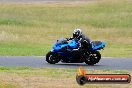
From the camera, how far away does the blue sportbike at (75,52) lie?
22.1 m

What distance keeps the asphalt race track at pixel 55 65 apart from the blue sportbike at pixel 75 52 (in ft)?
0.77

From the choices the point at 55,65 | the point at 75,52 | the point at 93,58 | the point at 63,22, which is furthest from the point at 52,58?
the point at 63,22

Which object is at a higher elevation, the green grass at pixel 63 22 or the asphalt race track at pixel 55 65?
the asphalt race track at pixel 55 65

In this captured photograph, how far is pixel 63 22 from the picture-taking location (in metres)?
51.0

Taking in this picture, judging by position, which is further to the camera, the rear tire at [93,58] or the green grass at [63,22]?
the green grass at [63,22]

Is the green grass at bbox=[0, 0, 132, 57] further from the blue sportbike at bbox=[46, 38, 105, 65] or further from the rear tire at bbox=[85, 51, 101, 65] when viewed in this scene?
the rear tire at bbox=[85, 51, 101, 65]

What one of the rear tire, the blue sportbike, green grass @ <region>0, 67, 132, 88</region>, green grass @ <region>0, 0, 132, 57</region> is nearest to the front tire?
the blue sportbike

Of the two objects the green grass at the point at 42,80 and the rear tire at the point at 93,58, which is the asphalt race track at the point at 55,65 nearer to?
the rear tire at the point at 93,58

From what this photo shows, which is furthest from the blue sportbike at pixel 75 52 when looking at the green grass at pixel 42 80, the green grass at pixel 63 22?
the green grass at pixel 63 22

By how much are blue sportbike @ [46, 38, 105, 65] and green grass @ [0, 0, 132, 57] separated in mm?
11218

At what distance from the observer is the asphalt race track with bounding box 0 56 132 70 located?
21.5 metres

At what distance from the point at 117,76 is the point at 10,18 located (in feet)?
130

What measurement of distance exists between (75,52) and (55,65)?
3.28ft

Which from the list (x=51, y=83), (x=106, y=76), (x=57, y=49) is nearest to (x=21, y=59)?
(x=57, y=49)
